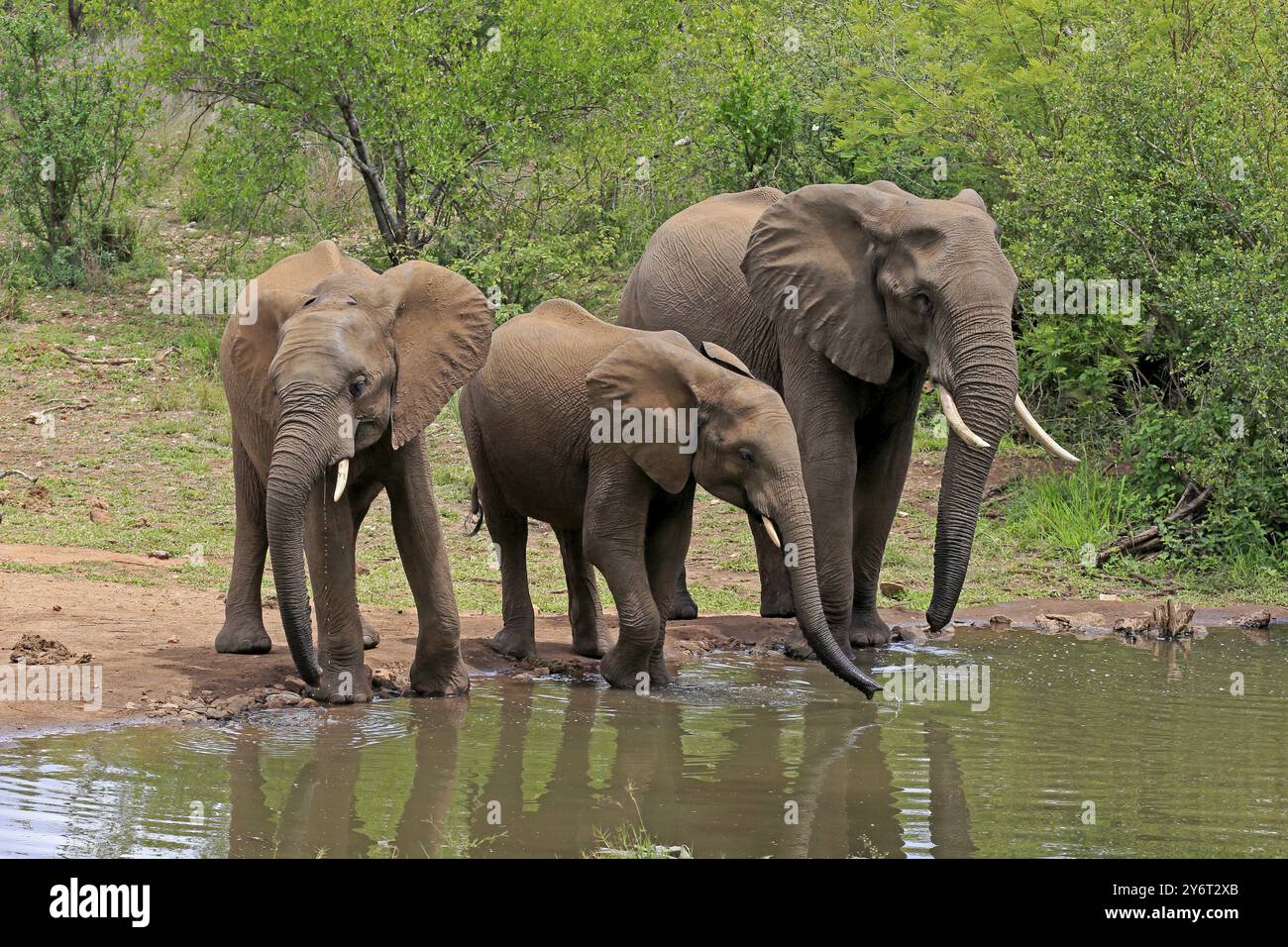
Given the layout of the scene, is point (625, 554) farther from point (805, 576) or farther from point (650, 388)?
point (805, 576)

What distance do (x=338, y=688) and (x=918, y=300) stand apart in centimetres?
413

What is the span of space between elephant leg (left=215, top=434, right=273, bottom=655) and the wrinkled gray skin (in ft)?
11.1

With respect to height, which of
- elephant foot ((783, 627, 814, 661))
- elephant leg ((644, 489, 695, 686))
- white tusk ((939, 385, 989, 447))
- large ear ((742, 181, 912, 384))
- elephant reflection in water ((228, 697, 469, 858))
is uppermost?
large ear ((742, 181, 912, 384))

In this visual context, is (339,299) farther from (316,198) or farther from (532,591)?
(316,198)

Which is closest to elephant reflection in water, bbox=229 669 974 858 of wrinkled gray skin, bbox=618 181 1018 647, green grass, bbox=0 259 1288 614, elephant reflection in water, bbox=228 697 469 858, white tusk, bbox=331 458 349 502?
elephant reflection in water, bbox=228 697 469 858

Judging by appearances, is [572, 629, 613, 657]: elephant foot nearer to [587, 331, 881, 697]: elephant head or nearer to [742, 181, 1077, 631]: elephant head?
[587, 331, 881, 697]: elephant head

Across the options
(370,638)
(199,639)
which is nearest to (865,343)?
(370,638)

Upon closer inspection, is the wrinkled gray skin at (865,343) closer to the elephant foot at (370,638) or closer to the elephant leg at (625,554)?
the elephant leg at (625,554)

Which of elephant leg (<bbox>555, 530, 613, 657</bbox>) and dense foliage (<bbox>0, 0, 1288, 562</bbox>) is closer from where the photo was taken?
elephant leg (<bbox>555, 530, 613, 657</bbox>)

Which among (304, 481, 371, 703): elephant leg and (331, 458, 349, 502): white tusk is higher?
(331, 458, 349, 502): white tusk

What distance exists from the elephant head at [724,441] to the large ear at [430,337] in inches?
30.3

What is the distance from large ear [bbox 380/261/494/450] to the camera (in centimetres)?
942

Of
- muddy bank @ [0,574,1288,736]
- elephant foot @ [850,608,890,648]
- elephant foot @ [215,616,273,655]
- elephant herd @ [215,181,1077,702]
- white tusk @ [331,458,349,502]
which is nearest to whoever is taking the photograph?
white tusk @ [331,458,349,502]
